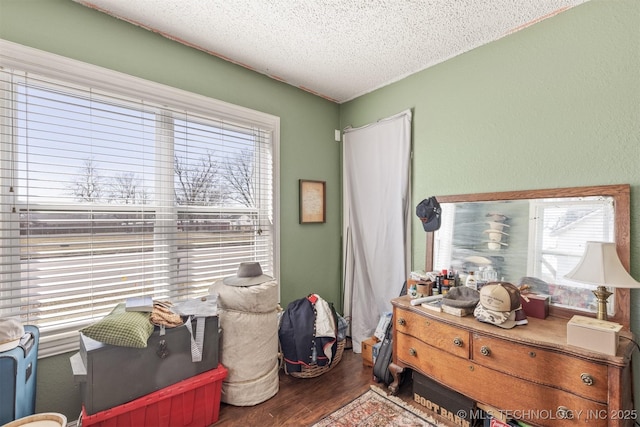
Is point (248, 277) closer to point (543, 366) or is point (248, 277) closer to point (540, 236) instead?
point (543, 366)

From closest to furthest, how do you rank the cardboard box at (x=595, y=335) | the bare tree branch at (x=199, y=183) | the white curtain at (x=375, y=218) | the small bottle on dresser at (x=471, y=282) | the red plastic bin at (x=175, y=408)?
the cardboard box at (x=595, y=335)
the red plastic bin at (x=175, y=408)
the small bottle on dresser at (x=471, y=282)
the bare tree branch at (x=199, y=183)
the white curtain at (x=375, y=218)

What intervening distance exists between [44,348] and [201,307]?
84 cm

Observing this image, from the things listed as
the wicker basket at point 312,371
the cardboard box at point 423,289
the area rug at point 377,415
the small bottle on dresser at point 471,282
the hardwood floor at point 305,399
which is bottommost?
the hardwood floor at point 305,399

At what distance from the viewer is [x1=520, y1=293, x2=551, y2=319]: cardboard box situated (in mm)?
1780

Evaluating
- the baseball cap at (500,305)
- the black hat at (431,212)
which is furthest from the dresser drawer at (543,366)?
the black hat at (431,212)

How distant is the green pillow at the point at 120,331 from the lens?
1521 mm

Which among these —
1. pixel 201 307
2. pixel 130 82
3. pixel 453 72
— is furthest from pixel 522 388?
pixel 130 82

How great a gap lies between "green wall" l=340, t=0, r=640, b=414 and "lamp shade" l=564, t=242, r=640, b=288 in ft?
0.86

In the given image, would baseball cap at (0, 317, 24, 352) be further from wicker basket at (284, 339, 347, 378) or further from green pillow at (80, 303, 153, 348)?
wicker basket at (284, 339, 347, 378)

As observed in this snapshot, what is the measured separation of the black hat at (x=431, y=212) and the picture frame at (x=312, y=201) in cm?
104

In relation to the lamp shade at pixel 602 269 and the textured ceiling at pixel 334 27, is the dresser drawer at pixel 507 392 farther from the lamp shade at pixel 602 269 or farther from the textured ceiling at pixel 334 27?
the textured ceiling at pixel 334 27

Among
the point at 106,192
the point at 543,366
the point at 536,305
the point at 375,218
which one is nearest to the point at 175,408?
the point at 106,192

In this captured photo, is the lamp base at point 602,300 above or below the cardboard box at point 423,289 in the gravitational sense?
above

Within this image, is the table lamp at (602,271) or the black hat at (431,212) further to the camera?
the black hat at (431,212)
